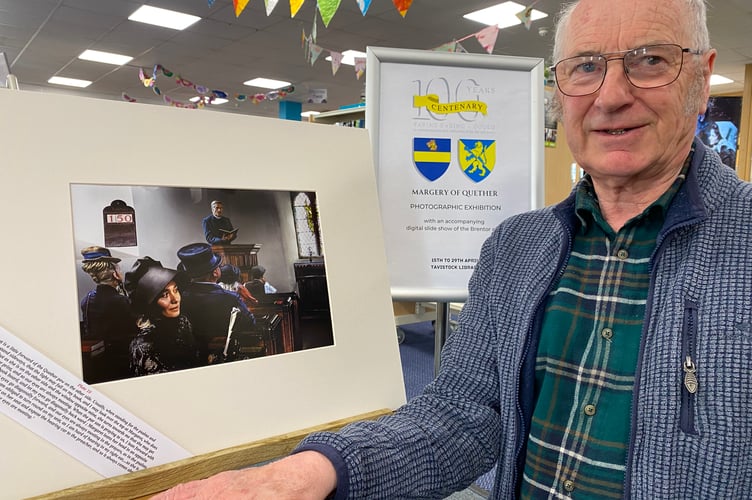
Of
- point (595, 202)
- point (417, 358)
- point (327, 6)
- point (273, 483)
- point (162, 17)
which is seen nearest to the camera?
point (273, 483)

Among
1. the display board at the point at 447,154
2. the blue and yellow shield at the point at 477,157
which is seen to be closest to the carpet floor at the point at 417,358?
the display board at the point at 447,154

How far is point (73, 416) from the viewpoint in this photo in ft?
2.13

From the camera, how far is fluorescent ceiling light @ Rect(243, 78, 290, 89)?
32.0ft

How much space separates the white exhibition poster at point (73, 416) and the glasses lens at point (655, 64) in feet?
3.00

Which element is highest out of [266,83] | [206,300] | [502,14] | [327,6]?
[266,83]

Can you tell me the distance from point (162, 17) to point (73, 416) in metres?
6.78

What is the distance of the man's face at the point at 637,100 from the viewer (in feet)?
2.78

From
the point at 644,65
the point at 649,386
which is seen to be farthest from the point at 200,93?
the point at 649,386

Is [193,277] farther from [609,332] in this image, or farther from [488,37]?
[488,37]

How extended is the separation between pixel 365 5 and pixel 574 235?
93 centimetres

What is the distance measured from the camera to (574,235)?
974mm

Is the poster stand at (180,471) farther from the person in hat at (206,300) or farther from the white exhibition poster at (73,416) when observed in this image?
the person in hat at (206,300)

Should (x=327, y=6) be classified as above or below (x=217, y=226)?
above

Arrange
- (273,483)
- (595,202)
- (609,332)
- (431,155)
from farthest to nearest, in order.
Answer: (431,155) → (595,202) → (609,332) → (273,483)
